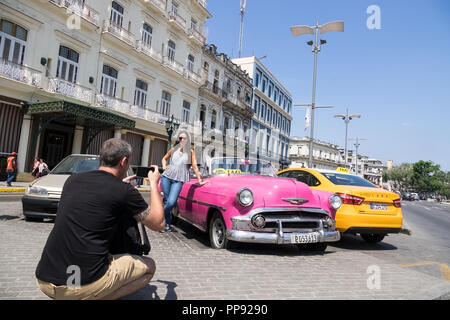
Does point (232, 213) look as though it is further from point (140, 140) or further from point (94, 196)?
point (140, 140)

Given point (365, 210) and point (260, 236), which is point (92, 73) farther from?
point (365, 210)

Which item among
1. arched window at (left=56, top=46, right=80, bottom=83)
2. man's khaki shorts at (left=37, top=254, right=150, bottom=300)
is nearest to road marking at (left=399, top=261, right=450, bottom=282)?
man's khaki shorts at (left=37, top=254, right=150, bottom=300)

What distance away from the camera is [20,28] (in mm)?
13547

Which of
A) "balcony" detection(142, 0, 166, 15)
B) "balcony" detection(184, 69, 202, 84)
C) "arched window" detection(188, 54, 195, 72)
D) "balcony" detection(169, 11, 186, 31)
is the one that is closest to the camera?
"balcony" detection(142, 0, 166, 15)

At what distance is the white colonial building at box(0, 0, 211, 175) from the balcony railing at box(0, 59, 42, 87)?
4 cm

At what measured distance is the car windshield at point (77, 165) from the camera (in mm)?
6211

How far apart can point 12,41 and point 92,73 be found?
414 cm

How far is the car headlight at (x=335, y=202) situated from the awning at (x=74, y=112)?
1212 cm

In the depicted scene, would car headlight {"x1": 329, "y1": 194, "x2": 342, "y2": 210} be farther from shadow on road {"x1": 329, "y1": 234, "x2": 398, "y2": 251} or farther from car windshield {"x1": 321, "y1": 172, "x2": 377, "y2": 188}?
shadow on road {"x1": 329, "y1": 234, "x2": 398, "y2": 251}

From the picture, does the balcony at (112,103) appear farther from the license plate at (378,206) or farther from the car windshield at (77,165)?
the license plate at (378,206)

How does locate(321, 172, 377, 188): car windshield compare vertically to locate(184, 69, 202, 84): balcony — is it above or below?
below

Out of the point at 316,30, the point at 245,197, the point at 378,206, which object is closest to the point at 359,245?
the point at 378,206

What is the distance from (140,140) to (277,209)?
1864 cm

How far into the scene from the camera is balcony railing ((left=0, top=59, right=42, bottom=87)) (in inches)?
498
